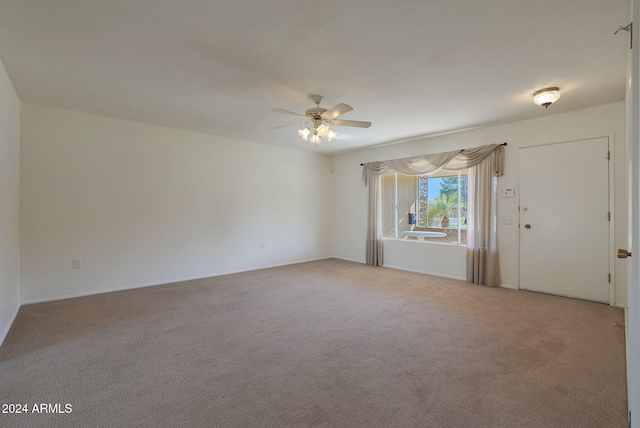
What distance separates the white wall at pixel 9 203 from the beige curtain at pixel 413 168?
564 centimetres

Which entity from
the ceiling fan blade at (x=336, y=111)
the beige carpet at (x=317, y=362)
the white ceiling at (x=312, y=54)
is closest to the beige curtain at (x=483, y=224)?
the beige carpet at (x=317, y=362)

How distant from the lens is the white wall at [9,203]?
2.90 meters

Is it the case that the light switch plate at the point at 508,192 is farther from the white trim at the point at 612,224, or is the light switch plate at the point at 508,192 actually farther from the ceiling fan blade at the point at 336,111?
the ceiling fan blade at the point at 336,111

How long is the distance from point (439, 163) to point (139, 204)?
5.21m

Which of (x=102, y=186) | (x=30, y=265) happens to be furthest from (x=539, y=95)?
(x=30, y=265)

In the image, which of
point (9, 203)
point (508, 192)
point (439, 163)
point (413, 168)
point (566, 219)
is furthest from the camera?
point (413, 168)

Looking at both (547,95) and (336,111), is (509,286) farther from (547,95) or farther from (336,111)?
(336,111)

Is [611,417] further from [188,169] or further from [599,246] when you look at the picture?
[188,169]

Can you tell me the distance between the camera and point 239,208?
5.98 meters

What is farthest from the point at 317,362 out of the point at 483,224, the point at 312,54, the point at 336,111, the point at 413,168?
the point at 413,168

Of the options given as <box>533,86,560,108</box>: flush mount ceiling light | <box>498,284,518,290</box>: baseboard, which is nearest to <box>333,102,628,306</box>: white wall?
<box>498,284,518,290</box>: baseboard

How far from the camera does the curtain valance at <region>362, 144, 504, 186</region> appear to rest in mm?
4824

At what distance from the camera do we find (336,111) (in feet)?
10.8

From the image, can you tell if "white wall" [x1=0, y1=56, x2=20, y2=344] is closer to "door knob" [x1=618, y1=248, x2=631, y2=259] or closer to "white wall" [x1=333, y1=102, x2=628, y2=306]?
"door knob" [x1=618, y1=248, x2=631, y2=259]
